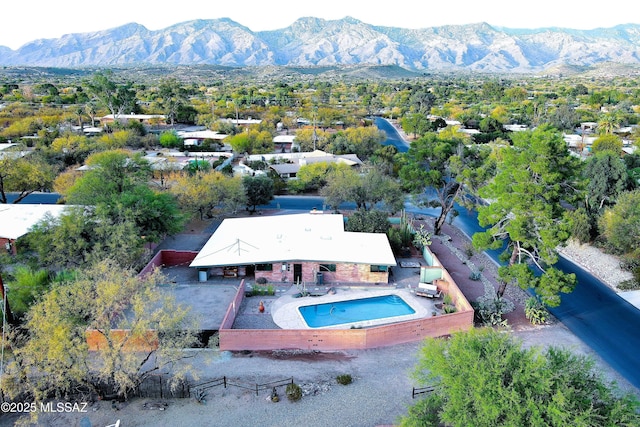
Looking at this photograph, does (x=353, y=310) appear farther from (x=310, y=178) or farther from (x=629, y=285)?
(x=310, y=178)

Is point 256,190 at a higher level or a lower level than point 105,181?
lower

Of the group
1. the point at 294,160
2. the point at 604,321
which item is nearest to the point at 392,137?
the point at 294,160

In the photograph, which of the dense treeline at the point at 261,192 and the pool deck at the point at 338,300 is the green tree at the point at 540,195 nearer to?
the dense treeline at the point at 261,192

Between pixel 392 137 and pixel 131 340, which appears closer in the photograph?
pixel 131 340

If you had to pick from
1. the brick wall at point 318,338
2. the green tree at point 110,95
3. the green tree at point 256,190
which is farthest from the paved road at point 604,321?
the green tree at point 110,95

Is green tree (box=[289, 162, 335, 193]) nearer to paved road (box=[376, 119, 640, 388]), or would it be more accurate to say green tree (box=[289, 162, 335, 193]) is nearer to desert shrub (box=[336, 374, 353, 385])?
paved road (box=[376, 119, 640, 388])

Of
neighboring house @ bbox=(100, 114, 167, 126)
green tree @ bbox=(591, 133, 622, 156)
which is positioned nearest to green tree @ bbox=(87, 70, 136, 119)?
neighboring house @ bbox=(100, 114, 167, 126)
